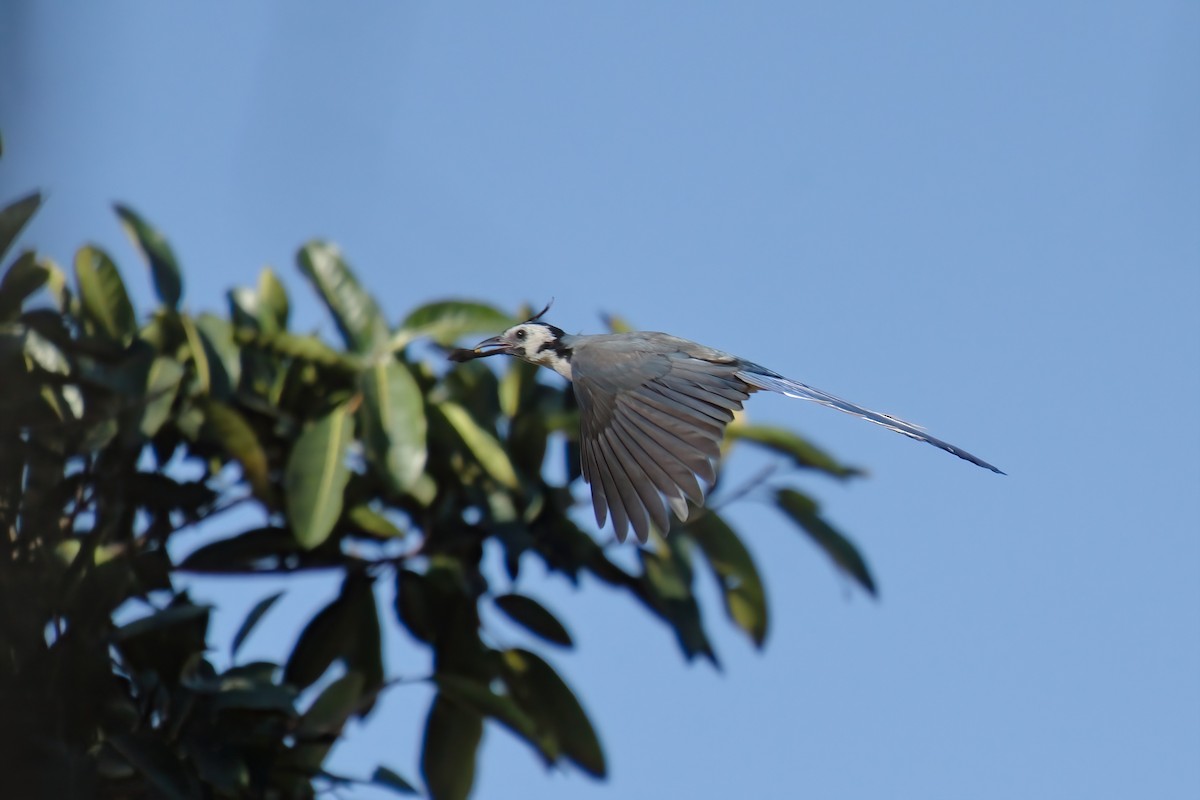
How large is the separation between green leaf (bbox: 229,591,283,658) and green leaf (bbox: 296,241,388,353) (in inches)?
36.9

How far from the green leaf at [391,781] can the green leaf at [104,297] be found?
160 cm

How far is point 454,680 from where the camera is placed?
4996 millimetres

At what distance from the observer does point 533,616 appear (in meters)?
5.52

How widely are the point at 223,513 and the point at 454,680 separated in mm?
932

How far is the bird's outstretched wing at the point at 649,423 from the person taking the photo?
13.6 ft

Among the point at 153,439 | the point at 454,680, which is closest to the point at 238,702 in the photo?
the point at 454,680

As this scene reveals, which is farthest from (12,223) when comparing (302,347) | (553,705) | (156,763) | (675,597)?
(675,597)

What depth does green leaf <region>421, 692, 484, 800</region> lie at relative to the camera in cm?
530

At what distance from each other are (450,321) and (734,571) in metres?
1.44

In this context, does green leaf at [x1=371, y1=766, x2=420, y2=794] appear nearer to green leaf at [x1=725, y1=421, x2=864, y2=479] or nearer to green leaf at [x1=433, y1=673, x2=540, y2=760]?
green leaf at [x1=433, y1=673, x2=540, y2=760]

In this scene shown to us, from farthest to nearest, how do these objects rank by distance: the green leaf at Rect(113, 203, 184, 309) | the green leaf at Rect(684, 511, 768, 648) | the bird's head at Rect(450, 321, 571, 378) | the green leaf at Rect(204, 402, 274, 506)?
the green leaf at Rect(684, 511, 768, 648)
the green leaf at Rect(113, 203, 184, 309)
the bird's head at Rect(450, 321, 571, 378)
the green leaf at Rect(204, 402, 274, 506)

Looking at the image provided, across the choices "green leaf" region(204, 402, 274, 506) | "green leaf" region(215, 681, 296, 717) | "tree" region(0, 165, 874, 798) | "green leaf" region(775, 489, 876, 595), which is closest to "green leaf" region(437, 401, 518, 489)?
"tree" region(0, 165, 874, 798)

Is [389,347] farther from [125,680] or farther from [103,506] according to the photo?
[125,680]

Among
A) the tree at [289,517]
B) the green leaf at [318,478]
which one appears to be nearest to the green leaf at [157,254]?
the tree at [289,517]
